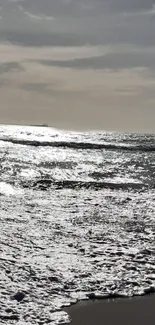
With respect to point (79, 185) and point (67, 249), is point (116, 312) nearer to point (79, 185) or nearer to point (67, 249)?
point (67, 249)

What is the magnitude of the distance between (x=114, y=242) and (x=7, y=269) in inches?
157

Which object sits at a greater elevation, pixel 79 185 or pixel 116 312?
pixel 79 185

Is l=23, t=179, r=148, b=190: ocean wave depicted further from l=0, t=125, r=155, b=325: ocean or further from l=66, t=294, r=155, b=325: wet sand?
l=66, t=294, r=155, b=325: wet sand

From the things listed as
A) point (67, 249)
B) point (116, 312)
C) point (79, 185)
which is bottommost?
point (116, 312)

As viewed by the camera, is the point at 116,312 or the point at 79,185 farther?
the point at 79,185

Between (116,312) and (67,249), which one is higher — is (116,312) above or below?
below

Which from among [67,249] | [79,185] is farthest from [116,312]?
[79,185]

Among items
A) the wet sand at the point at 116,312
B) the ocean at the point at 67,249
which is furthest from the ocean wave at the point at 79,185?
the wet sand at the point at 116,312

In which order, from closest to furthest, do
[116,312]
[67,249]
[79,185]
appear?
[116,312]
[67,249]
[79,185]

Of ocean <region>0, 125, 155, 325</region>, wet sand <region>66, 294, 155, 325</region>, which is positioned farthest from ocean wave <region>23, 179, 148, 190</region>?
wet sand <region>66, 294, 155, 325</region>

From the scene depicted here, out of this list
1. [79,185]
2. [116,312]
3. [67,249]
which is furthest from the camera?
[79,185]

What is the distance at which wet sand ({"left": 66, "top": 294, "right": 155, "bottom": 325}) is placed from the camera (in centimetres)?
781

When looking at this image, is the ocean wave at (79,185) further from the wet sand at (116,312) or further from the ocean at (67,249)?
the wet sand at (116,312)

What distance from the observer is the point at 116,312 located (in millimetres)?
8281
